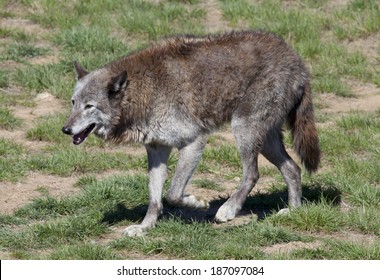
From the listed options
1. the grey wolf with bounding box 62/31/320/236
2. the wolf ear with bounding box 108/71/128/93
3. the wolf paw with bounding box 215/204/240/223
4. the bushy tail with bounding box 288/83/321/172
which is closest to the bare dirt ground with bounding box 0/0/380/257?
the wolf paw with bounding box 215/204/240/223

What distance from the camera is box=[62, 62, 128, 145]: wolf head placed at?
8469 millimetres

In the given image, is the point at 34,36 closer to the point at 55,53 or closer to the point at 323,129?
the point at 55,53

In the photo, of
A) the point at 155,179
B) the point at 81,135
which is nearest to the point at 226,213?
the point at 155,179

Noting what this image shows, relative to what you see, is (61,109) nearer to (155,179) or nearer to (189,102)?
(155,179)

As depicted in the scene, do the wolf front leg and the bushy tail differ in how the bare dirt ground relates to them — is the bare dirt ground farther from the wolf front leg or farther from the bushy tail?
the bushy tail

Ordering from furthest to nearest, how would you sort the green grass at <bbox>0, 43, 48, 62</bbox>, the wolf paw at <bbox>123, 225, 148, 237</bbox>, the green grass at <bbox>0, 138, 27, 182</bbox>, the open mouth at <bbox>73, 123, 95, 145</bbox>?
the green grass at <bbox>0, 43, 48, 62</bbox>, the green grass at <bbox>0, 138, 27, 182</bbox>, the open mouth at <bbox>73, 123, 95, 145</bbox>, the wolf paw at <bbox>123, 225, 148, 237</bbox>

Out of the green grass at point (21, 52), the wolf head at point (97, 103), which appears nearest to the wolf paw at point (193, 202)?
the wolf head at point (97, 103)

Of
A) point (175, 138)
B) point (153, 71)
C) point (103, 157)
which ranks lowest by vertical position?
point (103, 157)

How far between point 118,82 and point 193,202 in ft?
4.37

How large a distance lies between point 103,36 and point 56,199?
4.72 metres

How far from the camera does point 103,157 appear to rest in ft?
34.0

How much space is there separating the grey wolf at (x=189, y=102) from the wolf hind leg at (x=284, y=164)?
0.6 inches

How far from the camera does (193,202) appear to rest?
8.83 m

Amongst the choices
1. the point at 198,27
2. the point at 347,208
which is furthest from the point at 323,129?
the point at 198,27
